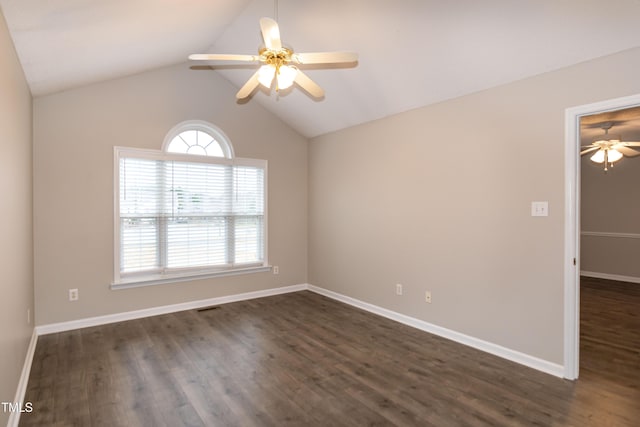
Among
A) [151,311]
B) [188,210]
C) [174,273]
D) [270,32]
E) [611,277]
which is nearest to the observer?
[270,32]

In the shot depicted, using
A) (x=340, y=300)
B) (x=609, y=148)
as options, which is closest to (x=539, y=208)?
(x=340, y=300)

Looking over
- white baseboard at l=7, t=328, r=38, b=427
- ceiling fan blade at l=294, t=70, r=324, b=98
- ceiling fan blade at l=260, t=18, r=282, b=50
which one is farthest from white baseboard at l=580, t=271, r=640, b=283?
white baseboard at l=7, t=328, r=38, b=427

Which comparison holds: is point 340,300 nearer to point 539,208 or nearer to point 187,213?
point 187,213

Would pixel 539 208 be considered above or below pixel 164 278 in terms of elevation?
above

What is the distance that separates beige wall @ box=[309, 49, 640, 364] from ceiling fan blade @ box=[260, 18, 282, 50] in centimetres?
205

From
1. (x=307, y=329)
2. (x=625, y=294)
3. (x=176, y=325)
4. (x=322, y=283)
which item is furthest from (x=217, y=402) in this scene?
(x=625, y=294)

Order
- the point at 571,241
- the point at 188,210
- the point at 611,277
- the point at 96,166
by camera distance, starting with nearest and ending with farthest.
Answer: the point at 571,241
the point at 96,166
the point at 188,210
the point at 611,277

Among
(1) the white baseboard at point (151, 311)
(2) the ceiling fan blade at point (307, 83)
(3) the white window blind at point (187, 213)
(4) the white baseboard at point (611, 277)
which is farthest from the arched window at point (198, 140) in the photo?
(4) the white baseboard at point (611, 277)

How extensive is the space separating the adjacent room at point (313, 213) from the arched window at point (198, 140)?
0.03 metres

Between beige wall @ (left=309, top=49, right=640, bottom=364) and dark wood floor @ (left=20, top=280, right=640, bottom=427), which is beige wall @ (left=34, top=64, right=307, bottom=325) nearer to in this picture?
dark wood floor @ (left=20, top=280, right=640, bottom=427)

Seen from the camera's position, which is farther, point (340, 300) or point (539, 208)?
point (340, 300)

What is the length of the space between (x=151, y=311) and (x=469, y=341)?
146 inches

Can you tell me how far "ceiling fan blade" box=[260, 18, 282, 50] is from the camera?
2.11m

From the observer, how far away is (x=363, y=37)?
3.19 meters
